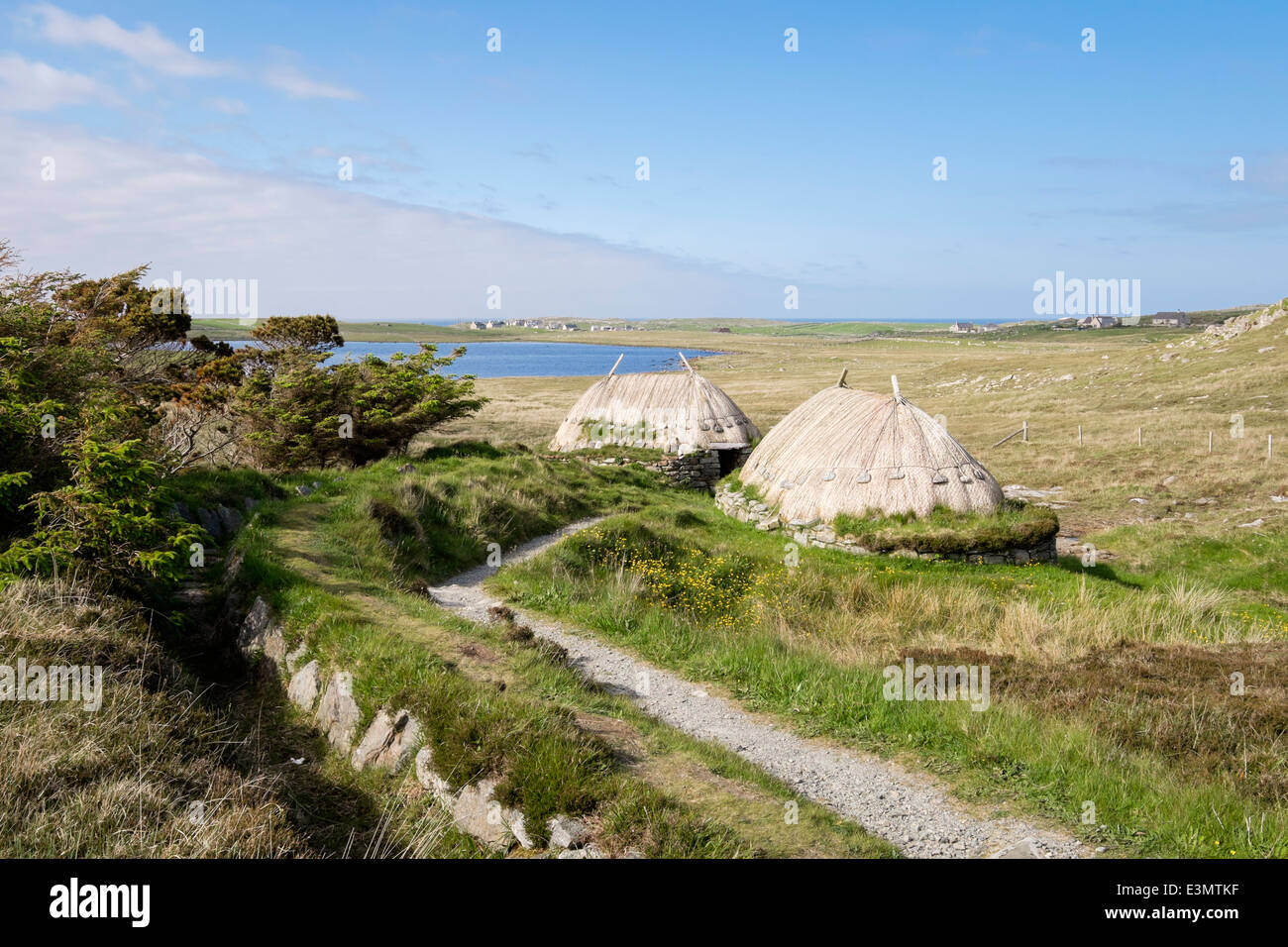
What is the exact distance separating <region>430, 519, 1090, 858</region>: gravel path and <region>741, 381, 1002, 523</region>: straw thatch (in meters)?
9.21

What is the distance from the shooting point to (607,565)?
51.3ft

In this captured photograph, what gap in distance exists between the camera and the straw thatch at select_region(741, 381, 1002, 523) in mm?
18062

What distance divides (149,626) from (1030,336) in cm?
16992

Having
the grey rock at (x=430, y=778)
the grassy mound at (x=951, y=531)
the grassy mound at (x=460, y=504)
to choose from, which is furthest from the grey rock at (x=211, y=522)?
the grassy mound at (x=951, y=531)

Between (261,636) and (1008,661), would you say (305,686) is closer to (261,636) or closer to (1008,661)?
(261,636)

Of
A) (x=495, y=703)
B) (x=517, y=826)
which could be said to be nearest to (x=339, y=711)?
(x=495, y=703)

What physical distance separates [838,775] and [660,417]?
2201 centimetres

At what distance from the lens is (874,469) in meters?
18.7

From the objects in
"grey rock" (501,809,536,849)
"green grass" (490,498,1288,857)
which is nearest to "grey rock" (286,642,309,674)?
"green grass" (490,498,1288,857)

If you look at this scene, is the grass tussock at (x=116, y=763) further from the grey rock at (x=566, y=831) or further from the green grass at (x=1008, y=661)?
the green grass at (x=1008, y=661)

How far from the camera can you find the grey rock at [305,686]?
9.52m

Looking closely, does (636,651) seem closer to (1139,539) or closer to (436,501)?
(436,501)
